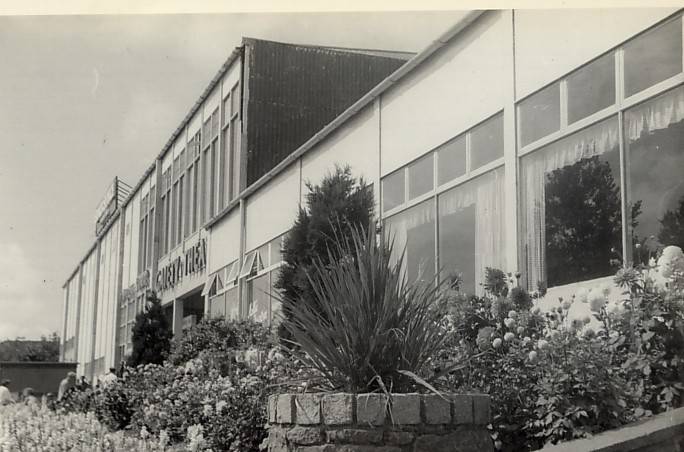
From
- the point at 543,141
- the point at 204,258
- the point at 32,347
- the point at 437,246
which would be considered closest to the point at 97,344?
the point at 204,258

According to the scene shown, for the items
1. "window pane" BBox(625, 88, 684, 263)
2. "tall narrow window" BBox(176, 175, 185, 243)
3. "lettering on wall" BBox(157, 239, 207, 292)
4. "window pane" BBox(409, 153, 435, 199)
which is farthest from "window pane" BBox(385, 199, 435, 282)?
"tall narrow window" BBox(176, 175, 185, 243)

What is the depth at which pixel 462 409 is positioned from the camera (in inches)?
180

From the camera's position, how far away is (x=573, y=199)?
7023 millimetres

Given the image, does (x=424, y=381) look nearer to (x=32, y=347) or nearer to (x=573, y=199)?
(x=573, y=199)

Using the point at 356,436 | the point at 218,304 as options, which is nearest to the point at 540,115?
the point at 356,436

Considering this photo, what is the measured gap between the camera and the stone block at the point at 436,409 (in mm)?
4508

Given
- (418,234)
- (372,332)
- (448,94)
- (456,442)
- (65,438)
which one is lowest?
(65,438)

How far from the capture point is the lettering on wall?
770 inches

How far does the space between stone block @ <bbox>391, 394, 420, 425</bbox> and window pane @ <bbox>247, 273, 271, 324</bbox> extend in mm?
8666

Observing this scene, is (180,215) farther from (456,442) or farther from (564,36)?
(456,442)

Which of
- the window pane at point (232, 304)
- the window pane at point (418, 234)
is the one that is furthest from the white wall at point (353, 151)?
the window pane at point (232, 304)

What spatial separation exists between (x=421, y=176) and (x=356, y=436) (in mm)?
5533

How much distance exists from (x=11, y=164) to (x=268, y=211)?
7.74 m

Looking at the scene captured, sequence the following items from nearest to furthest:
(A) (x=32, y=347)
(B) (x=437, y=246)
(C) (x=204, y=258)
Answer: (B) (x=437, y=246) < (A) (x=32, y=347) < (C) (x=204, y=258)
